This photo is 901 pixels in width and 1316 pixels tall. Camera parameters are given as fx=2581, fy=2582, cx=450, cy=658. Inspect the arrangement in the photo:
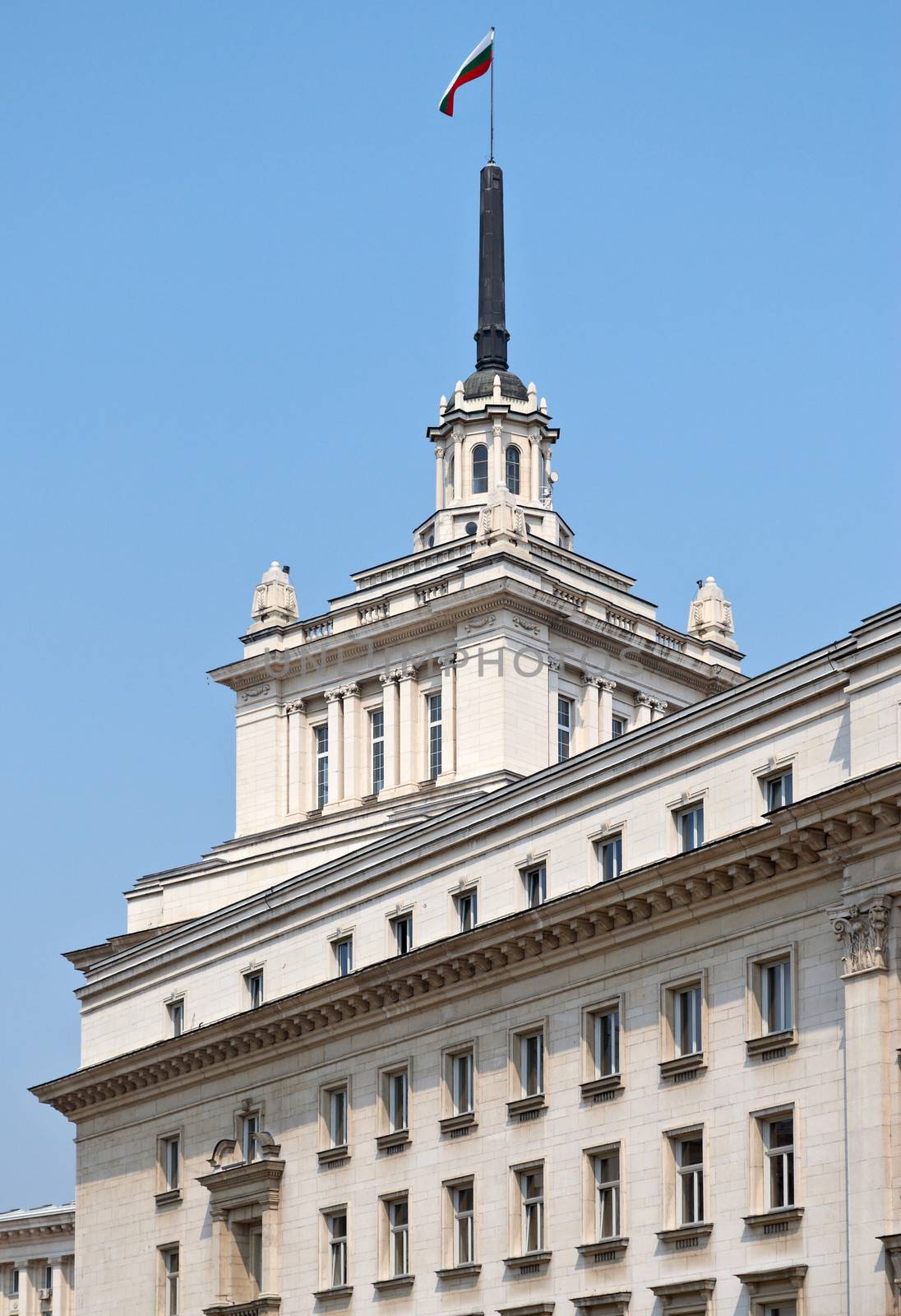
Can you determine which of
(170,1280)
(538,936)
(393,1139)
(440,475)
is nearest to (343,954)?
(393,1139)

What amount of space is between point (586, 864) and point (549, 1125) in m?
6.58

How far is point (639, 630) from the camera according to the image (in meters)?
97.7

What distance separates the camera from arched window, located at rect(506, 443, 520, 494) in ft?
337

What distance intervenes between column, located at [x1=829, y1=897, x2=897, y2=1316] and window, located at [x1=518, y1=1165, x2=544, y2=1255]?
1186 cm

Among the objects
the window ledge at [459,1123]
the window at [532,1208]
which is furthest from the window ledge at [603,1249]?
the window ledge at [459,1123]

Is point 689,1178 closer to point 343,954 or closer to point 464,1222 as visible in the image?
point 464,1222

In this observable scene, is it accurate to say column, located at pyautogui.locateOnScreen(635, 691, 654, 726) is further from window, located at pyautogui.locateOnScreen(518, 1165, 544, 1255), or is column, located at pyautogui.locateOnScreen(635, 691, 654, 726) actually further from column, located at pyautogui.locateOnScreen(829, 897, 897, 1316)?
column, located at pyautogui.locateOnScreen(829, 897, 897, 1316)

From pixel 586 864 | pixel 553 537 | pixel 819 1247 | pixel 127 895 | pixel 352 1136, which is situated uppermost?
pixel 553 537

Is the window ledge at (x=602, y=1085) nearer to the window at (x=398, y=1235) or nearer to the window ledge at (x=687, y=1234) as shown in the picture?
the window ledge at (x=687, y=1234)

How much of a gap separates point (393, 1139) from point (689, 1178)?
1263 centimetres

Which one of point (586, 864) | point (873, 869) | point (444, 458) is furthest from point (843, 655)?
point (444, 458)

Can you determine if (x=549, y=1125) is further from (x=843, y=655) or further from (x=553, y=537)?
(x=553, y=537)

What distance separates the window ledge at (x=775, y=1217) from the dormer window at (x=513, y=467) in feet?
163

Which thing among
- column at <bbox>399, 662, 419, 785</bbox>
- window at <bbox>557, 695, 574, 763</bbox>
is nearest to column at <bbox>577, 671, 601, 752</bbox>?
window at <bbox>557, 695, 574, 763</bbox>
